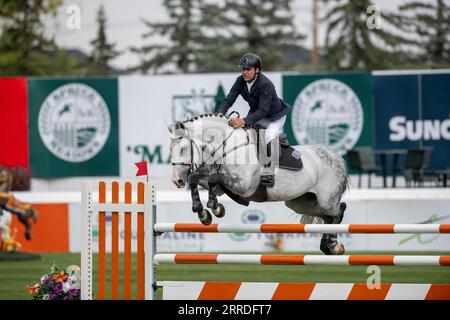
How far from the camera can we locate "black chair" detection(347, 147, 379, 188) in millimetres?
18500

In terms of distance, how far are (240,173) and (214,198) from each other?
40 centimetres

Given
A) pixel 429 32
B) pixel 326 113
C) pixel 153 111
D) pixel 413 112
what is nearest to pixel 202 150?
pixel 326 113

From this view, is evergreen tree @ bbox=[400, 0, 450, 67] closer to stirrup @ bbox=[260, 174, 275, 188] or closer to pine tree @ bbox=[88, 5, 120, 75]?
pine tree @ bbox=[88, 5, 120, 75]

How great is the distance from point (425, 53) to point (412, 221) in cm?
2256

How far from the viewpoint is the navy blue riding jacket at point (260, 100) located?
870cm

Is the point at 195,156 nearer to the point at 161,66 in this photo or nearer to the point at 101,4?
the point at 161,66

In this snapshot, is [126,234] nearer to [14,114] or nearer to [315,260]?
[315,260]

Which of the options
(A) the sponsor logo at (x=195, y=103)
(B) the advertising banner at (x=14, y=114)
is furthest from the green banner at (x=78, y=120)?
(A) the sponsor logo at (x=195, y=103)

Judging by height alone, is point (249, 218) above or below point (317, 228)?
below

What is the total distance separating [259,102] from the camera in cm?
873

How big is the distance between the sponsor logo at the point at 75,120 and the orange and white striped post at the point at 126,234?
39.8 feet

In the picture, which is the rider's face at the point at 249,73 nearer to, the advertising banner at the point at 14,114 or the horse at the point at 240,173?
the horse at the point at 240,173

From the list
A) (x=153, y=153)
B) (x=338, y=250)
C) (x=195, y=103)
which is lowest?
(x=338, y=250)
